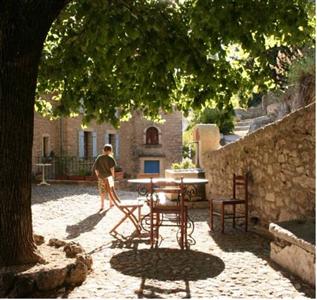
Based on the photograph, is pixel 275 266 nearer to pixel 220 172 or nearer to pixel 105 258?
pixel 105 258

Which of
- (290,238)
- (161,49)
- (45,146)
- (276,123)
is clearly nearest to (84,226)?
(276,123)

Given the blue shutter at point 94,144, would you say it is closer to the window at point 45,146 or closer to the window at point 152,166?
the window at point 45,146

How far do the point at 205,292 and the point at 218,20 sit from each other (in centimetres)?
303

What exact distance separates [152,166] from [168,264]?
2267 centimetres

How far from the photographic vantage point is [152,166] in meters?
28.1

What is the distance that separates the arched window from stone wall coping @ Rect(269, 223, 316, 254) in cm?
2317

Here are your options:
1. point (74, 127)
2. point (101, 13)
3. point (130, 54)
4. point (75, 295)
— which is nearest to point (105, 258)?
point (75, 295)

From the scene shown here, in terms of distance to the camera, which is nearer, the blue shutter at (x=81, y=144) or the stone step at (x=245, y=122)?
the blue shutter at (x=81, y=144)

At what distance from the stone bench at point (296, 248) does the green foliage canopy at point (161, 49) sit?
1955 mm

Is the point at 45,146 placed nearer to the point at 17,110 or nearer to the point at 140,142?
the point at 140,142

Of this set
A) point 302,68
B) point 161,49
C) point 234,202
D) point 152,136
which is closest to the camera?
point 161,49

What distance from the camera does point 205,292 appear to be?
432 cm

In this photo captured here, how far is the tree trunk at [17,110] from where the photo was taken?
4.33m

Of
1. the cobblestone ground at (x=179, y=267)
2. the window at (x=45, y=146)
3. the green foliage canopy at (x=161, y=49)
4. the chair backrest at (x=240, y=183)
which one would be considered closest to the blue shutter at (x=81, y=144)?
the window at (x=45, y=146)
